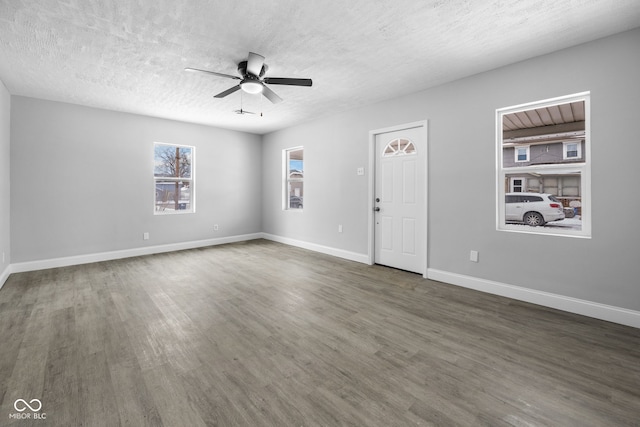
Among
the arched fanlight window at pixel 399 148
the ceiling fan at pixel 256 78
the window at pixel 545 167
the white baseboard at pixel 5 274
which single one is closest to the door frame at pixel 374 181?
the arched fanlight window at pixel 399 148

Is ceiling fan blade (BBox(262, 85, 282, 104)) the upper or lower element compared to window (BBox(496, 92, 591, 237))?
upper

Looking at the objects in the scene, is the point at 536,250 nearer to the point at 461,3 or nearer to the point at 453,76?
the point at 453,76

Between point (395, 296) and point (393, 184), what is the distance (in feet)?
6.27

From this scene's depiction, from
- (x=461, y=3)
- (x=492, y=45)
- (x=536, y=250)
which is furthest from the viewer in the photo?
(x=536, y=250)

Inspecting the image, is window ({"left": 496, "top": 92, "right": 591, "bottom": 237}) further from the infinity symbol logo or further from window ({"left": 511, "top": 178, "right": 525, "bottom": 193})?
the infinity symbol logo

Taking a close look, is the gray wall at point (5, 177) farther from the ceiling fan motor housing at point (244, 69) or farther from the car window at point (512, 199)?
the car window at point (512, 199)

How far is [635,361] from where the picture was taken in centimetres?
206

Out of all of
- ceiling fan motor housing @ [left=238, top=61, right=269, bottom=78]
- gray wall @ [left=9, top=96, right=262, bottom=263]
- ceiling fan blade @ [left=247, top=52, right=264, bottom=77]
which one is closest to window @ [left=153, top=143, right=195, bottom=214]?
gray wall @ [left=9, top=96, right=262, bottom=263]

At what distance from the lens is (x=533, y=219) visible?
10.7 feet

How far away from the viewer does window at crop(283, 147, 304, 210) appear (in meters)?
6.48

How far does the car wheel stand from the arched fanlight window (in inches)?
67.5

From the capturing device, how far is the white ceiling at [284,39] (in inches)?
90.8

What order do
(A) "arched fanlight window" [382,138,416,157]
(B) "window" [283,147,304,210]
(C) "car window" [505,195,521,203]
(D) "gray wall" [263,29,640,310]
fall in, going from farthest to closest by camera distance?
(B) "window" [283,147,304,210], (A) "arched fanlight window" [382,138,416,157], (C) "car window" [505,195,521,203], (D) "gray wall" [263,29,640,310]

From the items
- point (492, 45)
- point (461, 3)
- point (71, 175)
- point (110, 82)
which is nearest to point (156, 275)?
point (71, 175)
